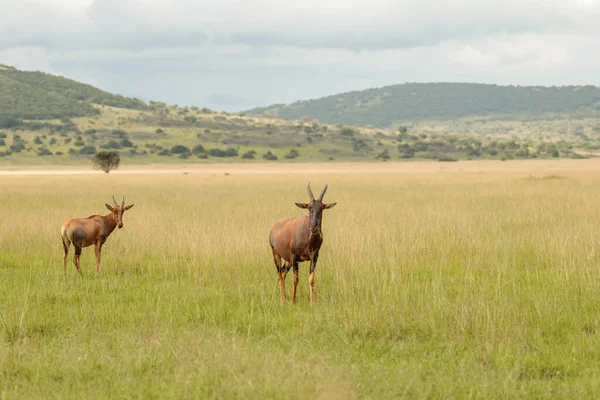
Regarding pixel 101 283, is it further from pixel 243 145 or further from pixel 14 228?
pixel 243 145

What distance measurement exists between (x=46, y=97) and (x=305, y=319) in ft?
547

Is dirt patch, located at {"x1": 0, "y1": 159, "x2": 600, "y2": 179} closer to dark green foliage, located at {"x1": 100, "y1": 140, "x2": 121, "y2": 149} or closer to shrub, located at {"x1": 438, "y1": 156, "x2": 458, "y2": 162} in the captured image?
shrub, located at {"x1": 438, "y1": 156, "x2": 458, "y2": 162}

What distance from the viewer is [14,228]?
18.4 metres

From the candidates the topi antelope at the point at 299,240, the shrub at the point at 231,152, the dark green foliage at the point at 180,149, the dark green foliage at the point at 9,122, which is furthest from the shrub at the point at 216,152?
the topi antelope at the point at 299,240

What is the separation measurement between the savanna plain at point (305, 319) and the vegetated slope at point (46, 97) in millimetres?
129590

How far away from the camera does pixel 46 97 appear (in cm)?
16325

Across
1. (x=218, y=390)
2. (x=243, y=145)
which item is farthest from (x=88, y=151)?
(x=218, y=390)

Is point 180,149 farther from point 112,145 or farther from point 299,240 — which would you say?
point 299,240

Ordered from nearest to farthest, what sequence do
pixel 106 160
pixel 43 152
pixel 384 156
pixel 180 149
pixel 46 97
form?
pixel 106 160 < pixel 43 152 < pixel 384 156 < pixel 180 149 < pixel 46 97

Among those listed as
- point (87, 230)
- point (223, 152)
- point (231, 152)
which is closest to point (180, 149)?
point (223, 152)

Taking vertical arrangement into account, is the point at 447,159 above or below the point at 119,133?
below

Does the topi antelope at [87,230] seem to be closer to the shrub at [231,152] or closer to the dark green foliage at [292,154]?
the dark green foliage at [292,154]

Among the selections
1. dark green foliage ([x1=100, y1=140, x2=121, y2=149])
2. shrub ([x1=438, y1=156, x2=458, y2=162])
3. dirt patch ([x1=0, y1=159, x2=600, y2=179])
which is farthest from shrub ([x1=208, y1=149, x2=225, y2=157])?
shrub ([x1=438, y1=156, x2=458, y2=162])

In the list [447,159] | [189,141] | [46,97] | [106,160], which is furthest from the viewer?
[46,97]
